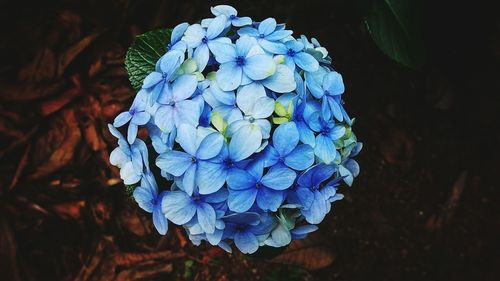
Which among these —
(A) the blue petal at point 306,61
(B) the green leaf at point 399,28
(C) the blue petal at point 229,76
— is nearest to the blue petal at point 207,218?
(C) the blue petal at point 229,76

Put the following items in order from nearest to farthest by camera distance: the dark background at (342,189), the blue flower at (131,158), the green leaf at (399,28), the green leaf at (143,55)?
the blue flower at (131,158) → the green leaf at (143,55) → the green leaf at (399,28) → the dark background at (342,189)

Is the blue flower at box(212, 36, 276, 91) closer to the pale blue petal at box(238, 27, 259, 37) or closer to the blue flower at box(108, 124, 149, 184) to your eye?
the pale blue petal at box(238, 27, 259, 37)

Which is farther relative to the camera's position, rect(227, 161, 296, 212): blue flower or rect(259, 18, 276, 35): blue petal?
rect(259, 18, 276, 35): blue petal

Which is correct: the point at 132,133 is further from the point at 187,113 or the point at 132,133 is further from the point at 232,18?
the point at 232,18

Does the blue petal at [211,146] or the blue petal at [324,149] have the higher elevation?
the blue petal at [211,146]

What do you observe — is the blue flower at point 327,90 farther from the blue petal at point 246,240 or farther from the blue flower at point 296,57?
the blue petal at point 246,240

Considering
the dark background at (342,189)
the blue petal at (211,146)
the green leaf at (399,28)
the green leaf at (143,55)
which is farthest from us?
the dark background at (342,189)

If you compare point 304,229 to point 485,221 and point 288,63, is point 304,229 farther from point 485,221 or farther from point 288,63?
point 485,221

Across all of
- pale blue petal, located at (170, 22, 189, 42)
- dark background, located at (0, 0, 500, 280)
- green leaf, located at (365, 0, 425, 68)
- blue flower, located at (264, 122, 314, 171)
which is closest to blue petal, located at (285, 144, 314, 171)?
blue flower, located at (264, 122, 314, 171)
